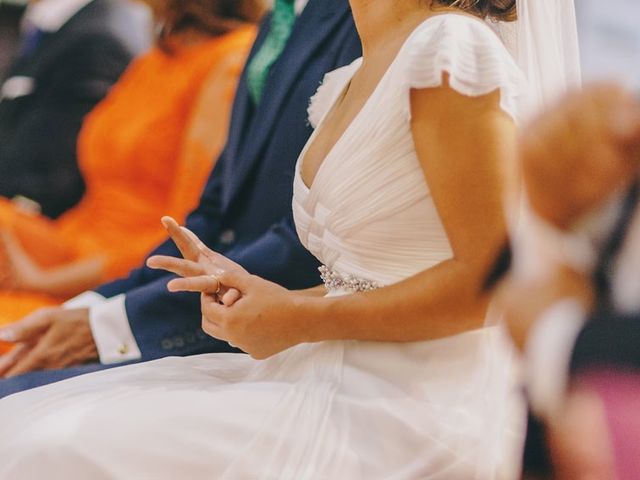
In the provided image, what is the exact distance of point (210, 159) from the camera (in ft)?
6.66

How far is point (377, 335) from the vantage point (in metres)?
1.10

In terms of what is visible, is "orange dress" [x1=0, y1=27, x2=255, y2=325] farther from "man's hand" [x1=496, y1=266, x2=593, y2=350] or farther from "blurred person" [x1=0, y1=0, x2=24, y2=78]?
"man's hand" [x1=496, y1=266, x2=593, y2=350]

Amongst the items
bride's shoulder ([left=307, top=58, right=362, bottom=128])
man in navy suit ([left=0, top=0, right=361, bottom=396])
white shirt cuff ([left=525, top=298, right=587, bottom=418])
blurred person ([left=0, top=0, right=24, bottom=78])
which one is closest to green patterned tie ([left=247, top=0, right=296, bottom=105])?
man in navy suit ([left=0, top=0, right=361, bottom=396])

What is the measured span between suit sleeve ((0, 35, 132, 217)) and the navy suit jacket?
3.06ft

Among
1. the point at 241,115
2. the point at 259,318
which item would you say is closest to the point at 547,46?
the point at 259,318

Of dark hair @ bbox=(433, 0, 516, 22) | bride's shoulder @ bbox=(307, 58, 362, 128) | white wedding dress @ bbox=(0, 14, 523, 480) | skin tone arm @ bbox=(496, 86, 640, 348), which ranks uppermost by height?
skin tone arm @ bbox=(496, 86, 640, 348)

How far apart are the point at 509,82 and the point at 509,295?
1.49 ft

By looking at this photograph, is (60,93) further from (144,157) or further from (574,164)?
(574,164)

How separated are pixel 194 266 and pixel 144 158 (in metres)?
1.05

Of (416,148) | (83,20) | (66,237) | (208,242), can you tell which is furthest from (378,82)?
(83,20)

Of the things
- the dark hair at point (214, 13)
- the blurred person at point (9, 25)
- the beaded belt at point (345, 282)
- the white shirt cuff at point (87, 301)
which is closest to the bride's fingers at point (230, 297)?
the beaded belt at point (345, 282)

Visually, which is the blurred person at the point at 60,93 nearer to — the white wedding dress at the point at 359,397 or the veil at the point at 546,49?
the white wedding dress at the point at 359,397

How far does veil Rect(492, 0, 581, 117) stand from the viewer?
3.69ft

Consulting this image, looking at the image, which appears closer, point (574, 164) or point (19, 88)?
point (574, 164)
